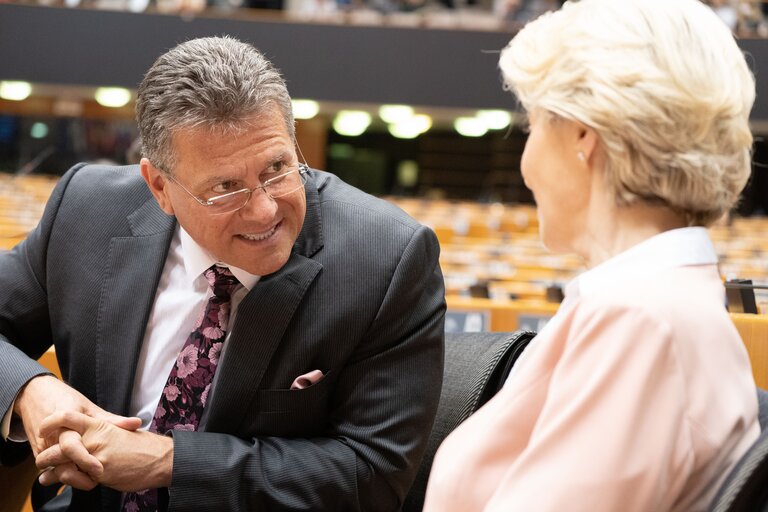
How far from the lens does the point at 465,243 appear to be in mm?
9023

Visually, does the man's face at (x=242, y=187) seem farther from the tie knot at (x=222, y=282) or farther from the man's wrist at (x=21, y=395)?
the man's wrist at (x=21, y=395)

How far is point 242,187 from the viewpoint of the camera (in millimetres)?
1623

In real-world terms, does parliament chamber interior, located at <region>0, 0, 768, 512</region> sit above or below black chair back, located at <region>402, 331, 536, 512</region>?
below

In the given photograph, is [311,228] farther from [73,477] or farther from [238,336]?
[73,477]

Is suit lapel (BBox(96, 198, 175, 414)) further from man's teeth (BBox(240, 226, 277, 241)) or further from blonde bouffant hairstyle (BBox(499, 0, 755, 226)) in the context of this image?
blonde bouffant hairstyle (BBox(499, 0, 755, 226))

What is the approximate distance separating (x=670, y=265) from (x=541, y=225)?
0.19 metres

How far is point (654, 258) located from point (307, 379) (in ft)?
2.30

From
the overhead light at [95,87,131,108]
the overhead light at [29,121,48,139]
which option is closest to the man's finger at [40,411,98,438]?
the overhead light at [95,87,131,108]

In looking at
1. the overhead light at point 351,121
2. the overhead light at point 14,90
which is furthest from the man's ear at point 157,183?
the overhead light at point 351,121

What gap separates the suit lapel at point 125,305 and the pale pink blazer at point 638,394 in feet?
2.77

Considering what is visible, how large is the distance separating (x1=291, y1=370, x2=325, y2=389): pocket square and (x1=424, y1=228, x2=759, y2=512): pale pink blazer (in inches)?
22.4

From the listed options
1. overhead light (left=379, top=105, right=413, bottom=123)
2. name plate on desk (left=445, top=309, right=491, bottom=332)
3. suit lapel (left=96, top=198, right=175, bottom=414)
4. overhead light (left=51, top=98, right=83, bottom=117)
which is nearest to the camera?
suit lapel (left=96, top=198, right=175, bottom=414)

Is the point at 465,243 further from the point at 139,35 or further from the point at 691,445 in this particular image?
the point at 691,445

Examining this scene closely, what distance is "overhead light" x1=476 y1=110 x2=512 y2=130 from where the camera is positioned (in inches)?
506
